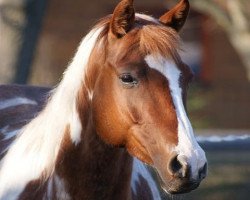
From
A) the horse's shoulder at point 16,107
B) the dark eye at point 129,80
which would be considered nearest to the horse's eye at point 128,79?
the dark eye at point 129,80

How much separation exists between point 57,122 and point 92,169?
12.4 inches

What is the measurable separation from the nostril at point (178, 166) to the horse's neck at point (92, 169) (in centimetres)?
55

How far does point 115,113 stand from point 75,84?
13.9 inches

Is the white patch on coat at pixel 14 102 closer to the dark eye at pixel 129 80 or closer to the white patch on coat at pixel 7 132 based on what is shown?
the white patch on coat at pixel 7 132

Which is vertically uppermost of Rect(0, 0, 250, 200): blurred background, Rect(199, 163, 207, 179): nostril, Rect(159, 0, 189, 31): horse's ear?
Rect(159, 0, 189, 31): horse's ear

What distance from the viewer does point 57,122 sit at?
Result: 6.15 meters

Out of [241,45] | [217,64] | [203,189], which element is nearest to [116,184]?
[203,189]

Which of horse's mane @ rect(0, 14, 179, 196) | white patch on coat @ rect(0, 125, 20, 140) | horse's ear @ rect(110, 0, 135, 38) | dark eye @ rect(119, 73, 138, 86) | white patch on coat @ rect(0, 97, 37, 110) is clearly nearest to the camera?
dark eye @ rect(119, 73, 138, 86)

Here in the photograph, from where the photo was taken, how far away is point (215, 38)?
2044cm

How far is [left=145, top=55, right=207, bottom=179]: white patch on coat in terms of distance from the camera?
5.52m

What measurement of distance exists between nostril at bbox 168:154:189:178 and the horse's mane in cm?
61

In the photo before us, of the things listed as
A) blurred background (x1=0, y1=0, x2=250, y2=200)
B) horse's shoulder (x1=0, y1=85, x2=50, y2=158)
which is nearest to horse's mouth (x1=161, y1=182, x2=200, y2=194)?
horse's shoulder (x1=0, y1=85, x2=50, y2=158)

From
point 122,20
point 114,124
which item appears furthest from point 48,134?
point 122,20

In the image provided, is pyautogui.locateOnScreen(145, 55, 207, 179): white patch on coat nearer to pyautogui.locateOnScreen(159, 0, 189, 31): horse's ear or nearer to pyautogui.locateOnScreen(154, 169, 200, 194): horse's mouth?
pyautogui.locateOnScreen(154, 169, 200, 194): horse's mouth
